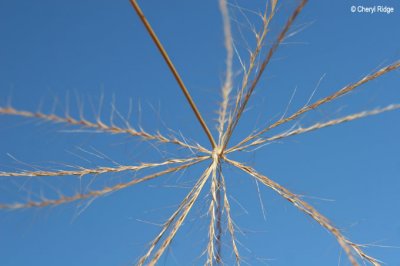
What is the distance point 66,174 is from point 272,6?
0.86m

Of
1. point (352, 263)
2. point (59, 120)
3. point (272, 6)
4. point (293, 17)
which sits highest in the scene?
point (272, 6)

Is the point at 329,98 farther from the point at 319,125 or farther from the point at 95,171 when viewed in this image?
the point at 95,171

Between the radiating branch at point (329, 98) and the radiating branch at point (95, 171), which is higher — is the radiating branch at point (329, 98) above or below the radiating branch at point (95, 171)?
above

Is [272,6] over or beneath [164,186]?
over

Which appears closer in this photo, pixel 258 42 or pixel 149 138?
pixel 258 42

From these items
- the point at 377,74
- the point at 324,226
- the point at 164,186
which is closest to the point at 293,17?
the point at 377,74

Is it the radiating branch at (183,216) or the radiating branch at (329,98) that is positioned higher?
the radiating branch at (329,98)

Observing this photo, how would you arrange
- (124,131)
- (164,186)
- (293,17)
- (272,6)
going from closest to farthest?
(293,17) → (272,6) → (124,131) → (164,186)

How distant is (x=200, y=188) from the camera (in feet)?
5.43

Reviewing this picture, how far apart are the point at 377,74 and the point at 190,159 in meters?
0.68

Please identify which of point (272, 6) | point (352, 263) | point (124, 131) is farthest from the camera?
point (124, 131)

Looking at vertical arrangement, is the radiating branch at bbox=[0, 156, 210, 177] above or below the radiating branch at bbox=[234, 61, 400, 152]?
below

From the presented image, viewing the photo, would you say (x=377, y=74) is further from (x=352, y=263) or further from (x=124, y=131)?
(x=124, y=131)

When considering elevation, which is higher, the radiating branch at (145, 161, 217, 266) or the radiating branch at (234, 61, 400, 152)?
the radiating branch at (234, 61, 400, 152)
